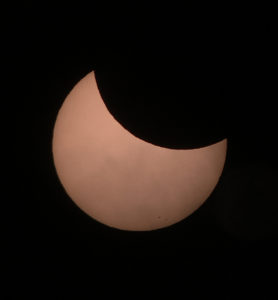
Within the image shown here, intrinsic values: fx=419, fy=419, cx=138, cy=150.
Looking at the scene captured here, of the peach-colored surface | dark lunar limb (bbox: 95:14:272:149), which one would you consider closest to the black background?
dark lunar limb (bbox: 95:14:272:149)

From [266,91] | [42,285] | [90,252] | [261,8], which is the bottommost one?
[42,285]

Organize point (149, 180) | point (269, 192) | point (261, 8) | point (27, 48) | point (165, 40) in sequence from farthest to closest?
1. point (269, 192)
2. point (27, 48)
3. point (261, 8)
4. point (149, 180)
5. point (165, 40)

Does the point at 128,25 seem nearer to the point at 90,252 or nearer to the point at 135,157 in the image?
the point at 135,157

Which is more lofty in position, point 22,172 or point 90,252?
point 22,172

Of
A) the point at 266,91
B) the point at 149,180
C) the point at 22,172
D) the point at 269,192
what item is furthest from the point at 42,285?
the point at 266,91

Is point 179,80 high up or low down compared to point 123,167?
up

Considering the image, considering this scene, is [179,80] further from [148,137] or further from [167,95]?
[148,137]

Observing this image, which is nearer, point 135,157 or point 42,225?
point 135,157

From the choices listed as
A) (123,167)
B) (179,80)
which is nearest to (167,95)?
(179,80)
